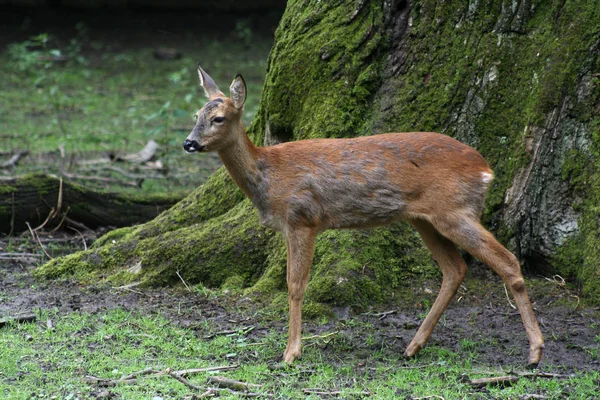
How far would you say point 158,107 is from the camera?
14609 mm

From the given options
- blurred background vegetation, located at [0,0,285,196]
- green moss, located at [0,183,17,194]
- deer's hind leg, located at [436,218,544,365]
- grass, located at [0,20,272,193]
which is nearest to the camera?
deer's hind leg, located at [436,218,544,365]

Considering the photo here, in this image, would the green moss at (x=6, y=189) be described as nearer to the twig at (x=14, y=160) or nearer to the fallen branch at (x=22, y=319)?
the twig at (x=14, y=160)

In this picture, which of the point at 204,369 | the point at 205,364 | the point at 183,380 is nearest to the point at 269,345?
the point at 205,364

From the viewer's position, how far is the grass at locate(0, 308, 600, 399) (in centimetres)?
489

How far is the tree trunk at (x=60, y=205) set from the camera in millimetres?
8555

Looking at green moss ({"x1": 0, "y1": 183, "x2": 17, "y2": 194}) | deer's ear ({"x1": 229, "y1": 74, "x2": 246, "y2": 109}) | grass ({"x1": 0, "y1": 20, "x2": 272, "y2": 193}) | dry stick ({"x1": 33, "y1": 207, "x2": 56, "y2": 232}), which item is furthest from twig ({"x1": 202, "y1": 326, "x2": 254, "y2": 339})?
grass ({"x1": 0, "y1": 20, "x2": 272, "y2": 193})

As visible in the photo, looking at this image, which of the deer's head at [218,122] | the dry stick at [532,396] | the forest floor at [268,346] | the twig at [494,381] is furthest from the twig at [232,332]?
the dry stick at [532,396]

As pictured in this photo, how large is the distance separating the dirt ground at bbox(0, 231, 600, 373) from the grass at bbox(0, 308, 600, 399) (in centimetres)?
11

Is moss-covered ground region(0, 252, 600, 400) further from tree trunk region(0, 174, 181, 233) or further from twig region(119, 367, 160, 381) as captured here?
tree trunk region(0, 174, 181, 233)

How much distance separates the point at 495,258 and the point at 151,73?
13051 millimetres

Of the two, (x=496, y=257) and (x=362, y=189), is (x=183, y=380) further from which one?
(x=496, y=257)

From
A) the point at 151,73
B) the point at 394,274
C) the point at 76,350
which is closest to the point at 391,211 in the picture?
the point at 394,274

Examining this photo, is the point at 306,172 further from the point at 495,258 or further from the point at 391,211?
the point at 495,258

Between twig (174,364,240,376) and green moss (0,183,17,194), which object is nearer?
twig (174,364,240,376)
